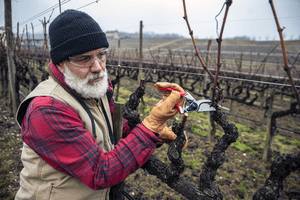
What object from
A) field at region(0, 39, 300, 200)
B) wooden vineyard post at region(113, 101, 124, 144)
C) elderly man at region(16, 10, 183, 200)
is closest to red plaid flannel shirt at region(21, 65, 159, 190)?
elderly man at region(16, 10, 183, 200)

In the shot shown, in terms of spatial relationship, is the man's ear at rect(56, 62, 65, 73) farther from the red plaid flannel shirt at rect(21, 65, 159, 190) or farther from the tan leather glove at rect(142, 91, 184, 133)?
the tan leather glove at rect(142, 91, 184, 133)

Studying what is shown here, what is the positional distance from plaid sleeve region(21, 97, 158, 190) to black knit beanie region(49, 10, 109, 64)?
1.22 feet

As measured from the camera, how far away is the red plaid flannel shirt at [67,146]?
943 mm

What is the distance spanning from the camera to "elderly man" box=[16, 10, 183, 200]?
0.96m

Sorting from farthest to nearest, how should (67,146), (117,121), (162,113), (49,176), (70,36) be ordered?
(117,121), (162,113), (70,36), (49,176), (67,146)

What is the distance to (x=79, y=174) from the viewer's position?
97 centimetres

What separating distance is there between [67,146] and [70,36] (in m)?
0.74

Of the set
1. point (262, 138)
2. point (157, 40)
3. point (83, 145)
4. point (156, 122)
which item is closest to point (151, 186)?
point (156, 122)

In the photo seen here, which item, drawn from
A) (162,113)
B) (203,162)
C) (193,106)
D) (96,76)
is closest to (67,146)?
(96,76)

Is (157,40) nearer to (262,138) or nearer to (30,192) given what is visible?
(262,138)

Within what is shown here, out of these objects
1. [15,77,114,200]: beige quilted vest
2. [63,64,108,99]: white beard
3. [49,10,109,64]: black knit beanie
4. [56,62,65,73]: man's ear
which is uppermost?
[49,10,109,64]: black knit beanie

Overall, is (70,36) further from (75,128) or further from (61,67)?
(75,128)

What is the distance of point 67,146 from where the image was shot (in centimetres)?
95

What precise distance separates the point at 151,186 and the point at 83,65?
3.02 m
